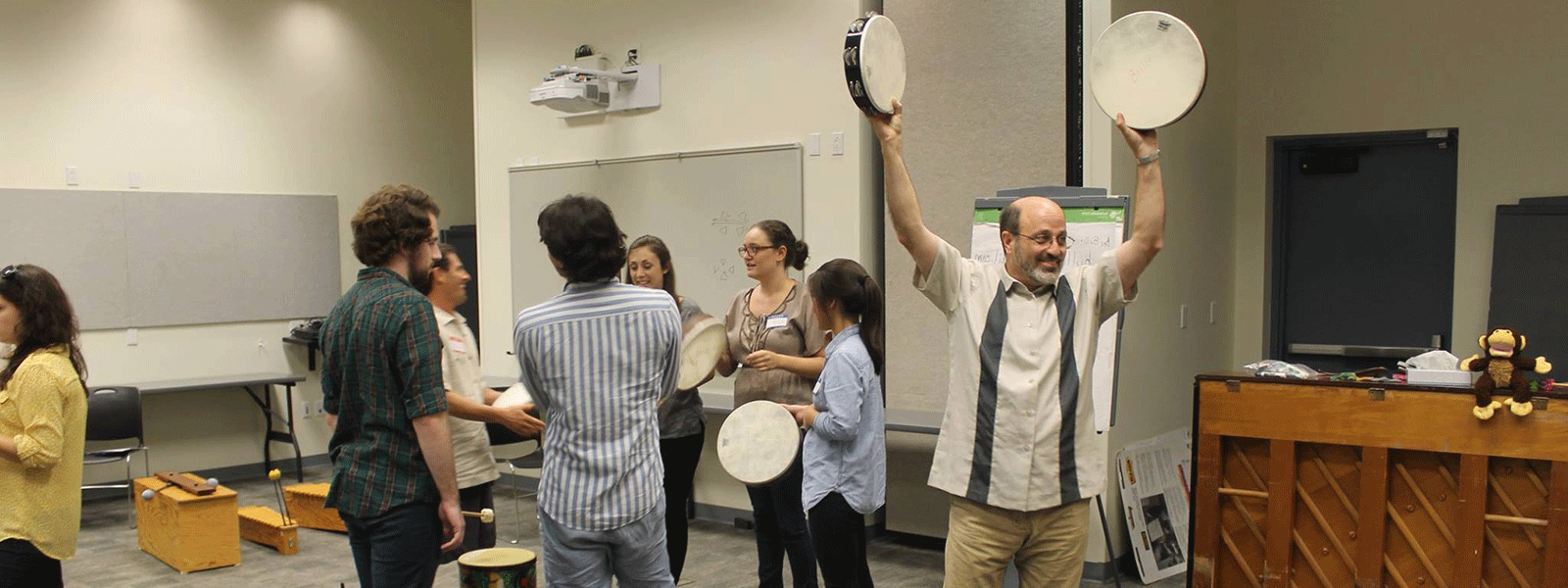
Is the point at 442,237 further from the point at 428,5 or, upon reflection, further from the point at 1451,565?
the point at 1451,565

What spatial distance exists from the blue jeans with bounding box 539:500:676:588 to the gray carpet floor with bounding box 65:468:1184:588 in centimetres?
219

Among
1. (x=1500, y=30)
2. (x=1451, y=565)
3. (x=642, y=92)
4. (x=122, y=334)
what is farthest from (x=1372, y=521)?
(x=122, y=334)

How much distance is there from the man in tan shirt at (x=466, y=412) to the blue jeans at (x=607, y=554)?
0.80 m

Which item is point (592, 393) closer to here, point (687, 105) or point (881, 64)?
point (881, 64)

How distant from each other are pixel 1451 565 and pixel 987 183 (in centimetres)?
239

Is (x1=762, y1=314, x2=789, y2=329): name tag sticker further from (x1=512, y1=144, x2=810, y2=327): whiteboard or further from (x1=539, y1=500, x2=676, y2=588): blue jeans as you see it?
(x1=512, y1=144, x2=810, y2=327): whiteboard

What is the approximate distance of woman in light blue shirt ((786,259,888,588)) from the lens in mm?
3322

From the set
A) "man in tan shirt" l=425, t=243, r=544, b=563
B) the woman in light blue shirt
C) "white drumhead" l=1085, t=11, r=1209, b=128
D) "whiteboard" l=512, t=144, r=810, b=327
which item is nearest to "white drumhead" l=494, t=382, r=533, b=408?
"man in tan shirt" l=425, t=243, r=544, b=563

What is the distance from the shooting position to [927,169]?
520 centimetres

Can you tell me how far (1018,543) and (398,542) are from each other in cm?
132

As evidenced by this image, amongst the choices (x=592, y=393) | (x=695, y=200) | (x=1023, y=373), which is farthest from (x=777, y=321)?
(x=695, y=200)

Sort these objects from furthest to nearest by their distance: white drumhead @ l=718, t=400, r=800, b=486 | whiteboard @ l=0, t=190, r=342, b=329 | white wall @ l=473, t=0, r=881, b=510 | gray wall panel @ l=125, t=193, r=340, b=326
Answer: gray wall panel @ l=125, t=193, r=340, b=326 < whiteboard @ l=0, t=190, r=342, b=329 < white wall @ l=473, t=0, r=881, b=510 < white drumhead @ l=718, t=400, r=800, b=486

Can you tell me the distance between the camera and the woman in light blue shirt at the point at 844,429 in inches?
131

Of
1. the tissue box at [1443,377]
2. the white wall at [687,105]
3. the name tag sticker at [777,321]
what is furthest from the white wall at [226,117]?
the tissue box at [1443,377]
